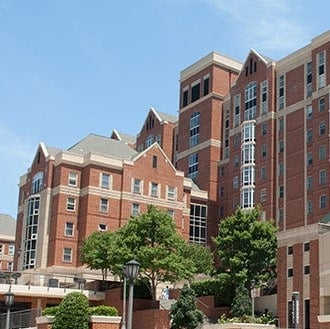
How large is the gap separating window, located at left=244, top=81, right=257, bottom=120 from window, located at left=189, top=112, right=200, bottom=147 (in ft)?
29.1

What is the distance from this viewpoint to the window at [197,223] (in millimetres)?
84375

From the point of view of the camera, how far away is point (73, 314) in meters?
32.1

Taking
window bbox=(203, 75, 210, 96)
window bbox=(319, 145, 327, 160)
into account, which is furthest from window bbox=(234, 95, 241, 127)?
window bbox=(319, 145, 327, 160)

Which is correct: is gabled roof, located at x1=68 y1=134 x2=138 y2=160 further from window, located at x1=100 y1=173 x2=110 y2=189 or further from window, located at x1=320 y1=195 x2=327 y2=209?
window, located at x1=320 y1=195 x2=327 y2=209

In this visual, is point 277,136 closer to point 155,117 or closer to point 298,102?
point 298,102

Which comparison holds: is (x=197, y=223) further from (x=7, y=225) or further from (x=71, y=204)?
(x=7, y=225)

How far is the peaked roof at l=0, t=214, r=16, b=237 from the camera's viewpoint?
11631 centimetres

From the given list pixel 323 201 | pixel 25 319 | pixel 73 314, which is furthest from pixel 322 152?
pixel 73 314

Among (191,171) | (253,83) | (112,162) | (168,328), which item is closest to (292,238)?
(168,328)

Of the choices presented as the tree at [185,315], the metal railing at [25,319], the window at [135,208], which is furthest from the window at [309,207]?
the metal railing at [25,319]

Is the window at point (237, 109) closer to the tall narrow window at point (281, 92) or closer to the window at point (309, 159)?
the tall narrow window at point (281, 92)

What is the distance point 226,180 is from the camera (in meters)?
86.7

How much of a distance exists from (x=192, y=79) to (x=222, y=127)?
27.8 feet

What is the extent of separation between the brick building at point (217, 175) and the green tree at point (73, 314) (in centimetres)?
3855
